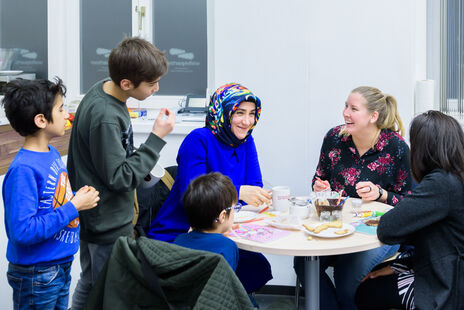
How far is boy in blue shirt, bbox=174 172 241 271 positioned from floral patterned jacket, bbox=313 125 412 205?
100 cm

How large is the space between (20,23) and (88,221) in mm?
2610

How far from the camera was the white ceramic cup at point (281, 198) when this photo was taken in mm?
2395

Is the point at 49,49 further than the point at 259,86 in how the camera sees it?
Yes

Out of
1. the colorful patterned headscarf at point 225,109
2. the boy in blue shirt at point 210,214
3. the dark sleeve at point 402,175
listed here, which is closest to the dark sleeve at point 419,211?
the boy in blue shirt at point 210,214

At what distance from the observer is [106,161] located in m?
1.86

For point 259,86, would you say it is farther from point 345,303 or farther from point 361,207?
point 345,303

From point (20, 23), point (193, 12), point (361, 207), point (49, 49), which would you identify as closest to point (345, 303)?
point (361, 207)

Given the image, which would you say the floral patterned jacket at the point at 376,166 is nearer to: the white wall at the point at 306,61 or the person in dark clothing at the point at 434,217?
the white wall at the point at 306,61

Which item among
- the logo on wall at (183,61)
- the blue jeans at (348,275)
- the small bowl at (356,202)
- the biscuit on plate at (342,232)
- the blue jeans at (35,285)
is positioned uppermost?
the logo on wall at (183,61)

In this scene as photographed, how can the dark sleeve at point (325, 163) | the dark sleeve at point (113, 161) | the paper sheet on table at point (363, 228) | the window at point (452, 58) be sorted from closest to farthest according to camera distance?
the dark sleeve at point (113, 161) < the paper sheet on table at point (363, 228) < the dark sleeve at point (325, 163) < the window at point (452, 58)

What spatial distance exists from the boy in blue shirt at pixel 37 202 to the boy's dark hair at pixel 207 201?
0.34 m

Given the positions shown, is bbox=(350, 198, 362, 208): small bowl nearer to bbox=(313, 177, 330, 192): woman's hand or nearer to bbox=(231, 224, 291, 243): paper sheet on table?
bbox=(313, 177, 330, 192): woman's hand

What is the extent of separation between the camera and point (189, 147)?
2.46 m

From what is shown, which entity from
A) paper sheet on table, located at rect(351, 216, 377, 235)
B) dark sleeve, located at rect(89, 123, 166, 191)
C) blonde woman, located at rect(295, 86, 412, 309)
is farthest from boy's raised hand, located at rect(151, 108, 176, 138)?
blonde woman, located at rect(295, 86, 412, 309)
